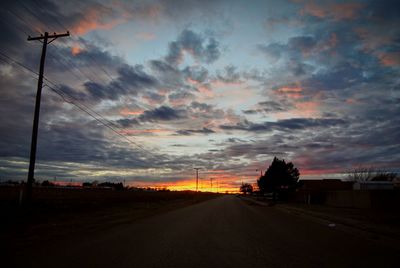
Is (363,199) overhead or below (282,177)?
below

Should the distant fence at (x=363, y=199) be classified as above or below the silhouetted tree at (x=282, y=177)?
below

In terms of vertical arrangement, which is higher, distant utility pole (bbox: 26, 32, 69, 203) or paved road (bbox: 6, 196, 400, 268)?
distant utility pole (bbox: 26, 32, 69, 203)

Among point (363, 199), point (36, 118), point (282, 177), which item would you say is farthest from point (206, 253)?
point (282, 177)

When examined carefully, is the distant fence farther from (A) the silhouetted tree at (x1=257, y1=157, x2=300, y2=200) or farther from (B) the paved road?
(A) the silhouetted tree at (x1=257, y1=157, x2=300, y2=200)

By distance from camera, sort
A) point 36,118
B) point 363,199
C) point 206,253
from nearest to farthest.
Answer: point 206,253, point 36,118, point 363,199

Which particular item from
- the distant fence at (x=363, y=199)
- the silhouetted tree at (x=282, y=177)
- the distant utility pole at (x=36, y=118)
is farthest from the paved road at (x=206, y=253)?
the silhouetted tree at (x=282, y=177)

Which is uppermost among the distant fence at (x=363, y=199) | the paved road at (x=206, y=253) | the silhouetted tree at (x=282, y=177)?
the silhouetted tree at (x=282, y=177)

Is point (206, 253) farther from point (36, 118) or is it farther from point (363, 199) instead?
point (363, 199)

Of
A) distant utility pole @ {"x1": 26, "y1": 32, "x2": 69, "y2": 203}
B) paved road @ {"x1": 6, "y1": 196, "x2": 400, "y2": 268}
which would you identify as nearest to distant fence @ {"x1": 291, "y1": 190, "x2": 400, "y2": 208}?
paved road @ {"x1": 6, "y1": 196, "x2": 400, "y2": 268}

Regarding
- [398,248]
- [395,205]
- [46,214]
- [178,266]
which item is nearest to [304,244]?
[398,248]

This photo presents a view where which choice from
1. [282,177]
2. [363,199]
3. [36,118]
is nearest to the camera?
[36,118]

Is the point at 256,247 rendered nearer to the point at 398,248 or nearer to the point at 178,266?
the point at 178,266

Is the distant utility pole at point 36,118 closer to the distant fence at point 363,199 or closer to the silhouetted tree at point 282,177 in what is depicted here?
the distant fence at point 363,199

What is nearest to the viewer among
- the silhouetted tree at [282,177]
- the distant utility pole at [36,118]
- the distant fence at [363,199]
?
the distant utility pole at [36,118]
